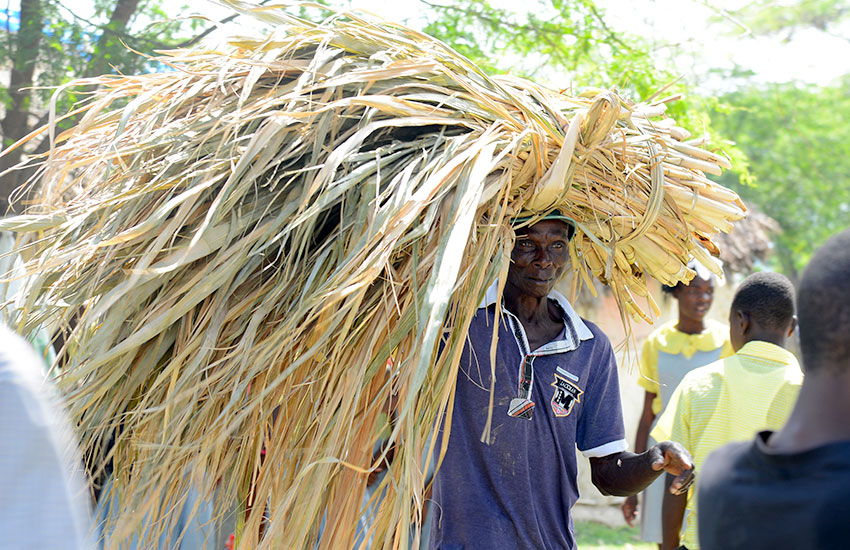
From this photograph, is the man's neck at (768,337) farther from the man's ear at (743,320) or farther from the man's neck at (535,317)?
the man's neck at (535,317)

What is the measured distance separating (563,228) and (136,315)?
1.25m

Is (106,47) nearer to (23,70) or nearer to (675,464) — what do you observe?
(23,70)

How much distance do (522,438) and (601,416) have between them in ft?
0.95

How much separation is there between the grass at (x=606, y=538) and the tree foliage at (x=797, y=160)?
10958 millimetres

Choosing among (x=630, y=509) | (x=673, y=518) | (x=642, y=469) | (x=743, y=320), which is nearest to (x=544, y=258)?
(x=642, y=469)

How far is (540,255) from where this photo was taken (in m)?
2.58

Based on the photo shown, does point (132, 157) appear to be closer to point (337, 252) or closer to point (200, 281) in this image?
point (200, 281)

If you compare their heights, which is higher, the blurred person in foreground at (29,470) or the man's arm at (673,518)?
the blurred person in foreground at (29,470)

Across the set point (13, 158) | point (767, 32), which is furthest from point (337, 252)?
point (767, 32)

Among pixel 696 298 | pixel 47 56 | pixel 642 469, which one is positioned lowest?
pixel 696 298

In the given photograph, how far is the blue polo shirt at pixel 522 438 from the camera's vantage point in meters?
2.44

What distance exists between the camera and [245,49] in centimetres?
231

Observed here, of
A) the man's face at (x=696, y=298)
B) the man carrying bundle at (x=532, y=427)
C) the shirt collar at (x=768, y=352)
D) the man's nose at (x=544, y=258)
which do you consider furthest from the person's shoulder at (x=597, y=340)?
the man's face at (x=696, y=298)

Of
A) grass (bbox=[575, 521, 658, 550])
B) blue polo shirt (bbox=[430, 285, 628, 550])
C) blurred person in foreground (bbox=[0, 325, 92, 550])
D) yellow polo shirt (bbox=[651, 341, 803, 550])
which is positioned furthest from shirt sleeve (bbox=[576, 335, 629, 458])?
grass (bbox=[575, 521, 658, 550])
